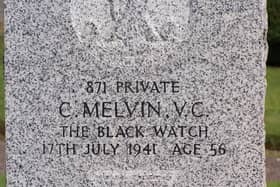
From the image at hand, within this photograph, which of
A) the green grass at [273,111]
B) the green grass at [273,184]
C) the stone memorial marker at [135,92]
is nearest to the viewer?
the stone memorial marker at [135,92]

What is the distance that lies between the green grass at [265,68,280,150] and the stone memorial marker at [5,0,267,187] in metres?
6.19

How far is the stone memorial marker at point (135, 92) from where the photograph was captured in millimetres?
4852

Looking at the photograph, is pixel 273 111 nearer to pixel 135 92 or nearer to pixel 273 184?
pixel 273 184

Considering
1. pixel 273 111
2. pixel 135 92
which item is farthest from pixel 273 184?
pixel 135 92

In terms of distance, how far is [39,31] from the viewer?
16.1 feet

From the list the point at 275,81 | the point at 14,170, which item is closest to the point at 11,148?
the point at 14,170

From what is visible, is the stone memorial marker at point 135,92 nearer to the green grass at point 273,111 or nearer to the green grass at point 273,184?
the green grass at point 273,184

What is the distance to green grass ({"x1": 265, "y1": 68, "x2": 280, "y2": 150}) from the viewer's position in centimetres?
1108

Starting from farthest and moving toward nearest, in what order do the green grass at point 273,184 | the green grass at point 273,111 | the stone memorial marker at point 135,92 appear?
1. the green grass at point 273,111
2. the green grass at point 273,184
3. the stone memorial marker at point 135,92

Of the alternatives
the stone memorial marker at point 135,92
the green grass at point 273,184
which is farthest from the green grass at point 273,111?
the stone memorial marker at point 135,92

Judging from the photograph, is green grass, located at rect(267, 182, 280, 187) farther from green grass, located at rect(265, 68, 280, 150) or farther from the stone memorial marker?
the stone memorial marker

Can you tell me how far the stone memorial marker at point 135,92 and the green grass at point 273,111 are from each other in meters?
6.19

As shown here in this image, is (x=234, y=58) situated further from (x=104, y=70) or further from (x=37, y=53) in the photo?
(x=37, y=53)

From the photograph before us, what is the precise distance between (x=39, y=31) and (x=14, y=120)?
0.54m
